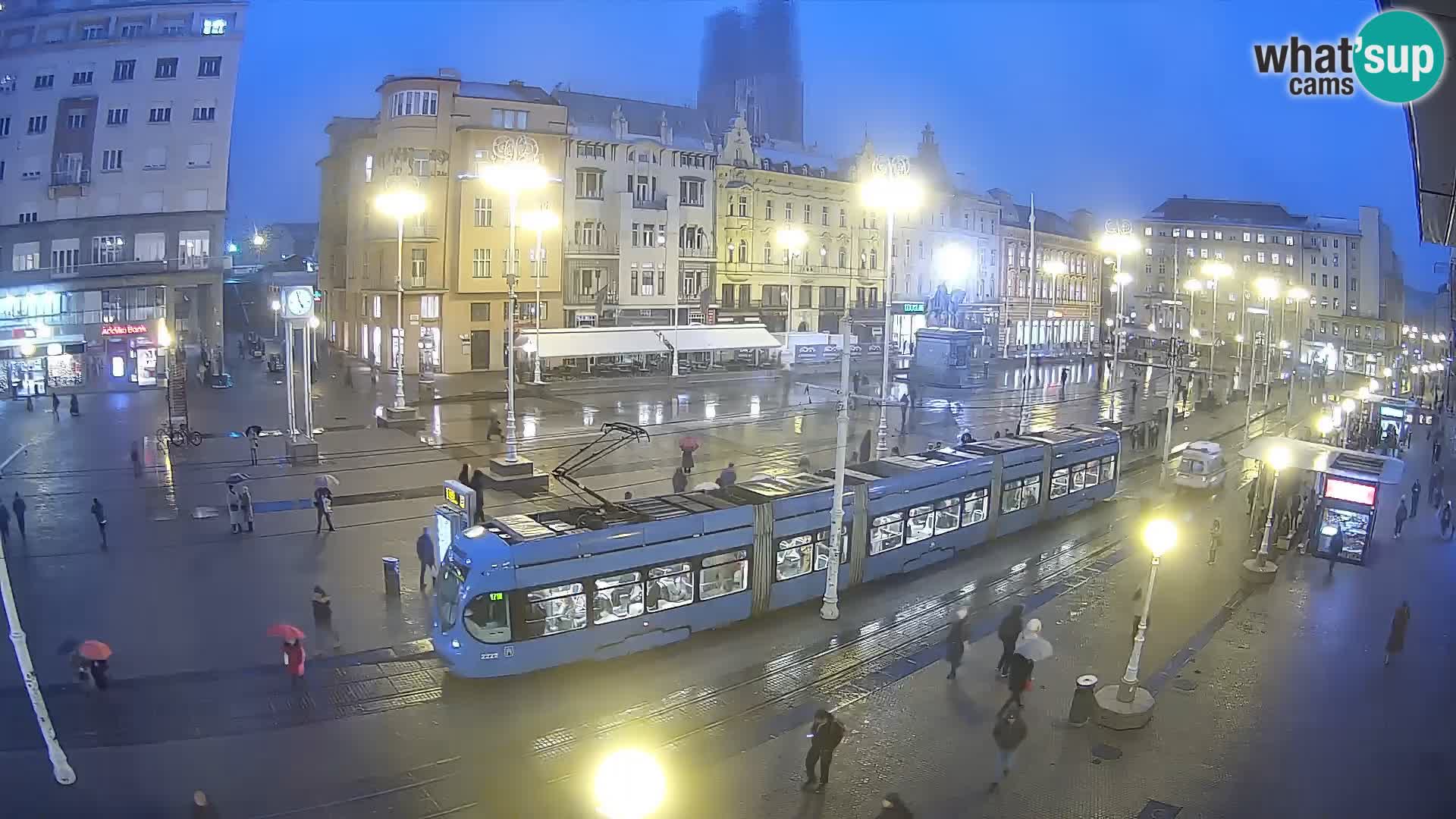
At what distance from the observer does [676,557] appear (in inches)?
583

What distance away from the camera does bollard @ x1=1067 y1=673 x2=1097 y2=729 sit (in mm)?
13062

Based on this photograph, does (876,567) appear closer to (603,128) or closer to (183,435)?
(183,435)

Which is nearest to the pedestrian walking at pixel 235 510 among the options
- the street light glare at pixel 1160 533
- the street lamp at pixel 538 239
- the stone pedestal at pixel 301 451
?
the stone pedestal at pixel 301 451

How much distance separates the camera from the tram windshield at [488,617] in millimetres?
13227

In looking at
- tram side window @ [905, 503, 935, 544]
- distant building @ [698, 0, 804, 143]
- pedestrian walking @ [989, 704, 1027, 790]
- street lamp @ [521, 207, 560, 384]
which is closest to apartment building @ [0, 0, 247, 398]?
street lamp @ [521, 207, 560, 384]

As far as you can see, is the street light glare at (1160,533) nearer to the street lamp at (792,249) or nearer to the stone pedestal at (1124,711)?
the stone pedestal at (1124,711)

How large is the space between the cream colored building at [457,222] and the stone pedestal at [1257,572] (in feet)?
117

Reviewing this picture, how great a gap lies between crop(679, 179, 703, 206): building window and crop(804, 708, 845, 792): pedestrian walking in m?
49.0

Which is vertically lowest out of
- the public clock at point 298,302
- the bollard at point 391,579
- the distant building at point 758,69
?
the bollard at point 391,579

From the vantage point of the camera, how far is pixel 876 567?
18.6 m

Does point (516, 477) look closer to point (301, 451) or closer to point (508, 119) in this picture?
point (301, 451)

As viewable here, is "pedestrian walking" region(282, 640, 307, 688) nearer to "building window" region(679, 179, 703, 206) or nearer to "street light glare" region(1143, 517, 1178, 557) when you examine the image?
"street light glare" region(1143, 517, 1178, 557)

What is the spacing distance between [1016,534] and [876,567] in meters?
6.13

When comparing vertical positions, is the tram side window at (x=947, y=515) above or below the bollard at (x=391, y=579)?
above
